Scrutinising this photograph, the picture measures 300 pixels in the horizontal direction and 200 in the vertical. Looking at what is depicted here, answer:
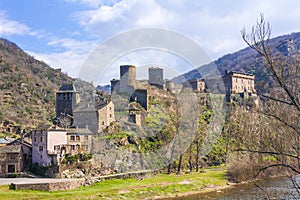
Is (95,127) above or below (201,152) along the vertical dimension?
above

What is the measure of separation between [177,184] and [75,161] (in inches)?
440

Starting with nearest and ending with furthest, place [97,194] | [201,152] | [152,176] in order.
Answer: [97,194], [152,176], [201,152]

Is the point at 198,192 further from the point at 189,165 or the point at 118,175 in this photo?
the point at 189,165

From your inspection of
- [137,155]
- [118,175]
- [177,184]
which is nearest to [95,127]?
[137,155]

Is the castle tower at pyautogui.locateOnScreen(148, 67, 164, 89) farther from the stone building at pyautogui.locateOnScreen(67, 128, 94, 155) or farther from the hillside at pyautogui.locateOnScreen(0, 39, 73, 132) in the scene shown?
the stone building at pyautogui.locateOnScreen(67, 128, 94, 155)

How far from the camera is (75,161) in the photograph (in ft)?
136

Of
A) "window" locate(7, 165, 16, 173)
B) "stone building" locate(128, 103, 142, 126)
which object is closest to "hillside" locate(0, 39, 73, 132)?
"stone building" locate(128, 103, 142, 126)

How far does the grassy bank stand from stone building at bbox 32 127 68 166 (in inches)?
244

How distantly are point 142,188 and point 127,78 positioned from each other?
31606 millimetres

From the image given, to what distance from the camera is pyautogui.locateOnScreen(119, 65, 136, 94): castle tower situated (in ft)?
220

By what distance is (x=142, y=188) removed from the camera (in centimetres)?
3853

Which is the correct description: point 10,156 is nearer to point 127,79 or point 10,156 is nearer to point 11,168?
point 11,168

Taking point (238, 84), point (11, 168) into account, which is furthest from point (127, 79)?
point (238, 84)

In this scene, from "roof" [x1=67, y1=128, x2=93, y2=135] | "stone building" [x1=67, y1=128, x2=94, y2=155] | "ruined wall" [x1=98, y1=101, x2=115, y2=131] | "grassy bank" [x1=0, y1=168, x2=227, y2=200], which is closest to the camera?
"grassy bank" [x1=0, y1=168, x2=227, y2=200]
